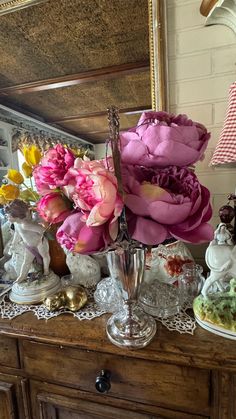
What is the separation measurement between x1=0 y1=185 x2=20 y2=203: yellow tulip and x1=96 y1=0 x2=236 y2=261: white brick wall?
1.10 ft

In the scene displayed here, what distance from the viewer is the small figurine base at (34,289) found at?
0.74 meters

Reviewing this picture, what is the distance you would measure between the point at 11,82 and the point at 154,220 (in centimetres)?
94

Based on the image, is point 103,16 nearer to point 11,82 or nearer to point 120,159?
point 11,82

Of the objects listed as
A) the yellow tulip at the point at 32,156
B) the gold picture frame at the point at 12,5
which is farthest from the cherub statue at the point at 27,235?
the gold picture frame at the point at 12,5

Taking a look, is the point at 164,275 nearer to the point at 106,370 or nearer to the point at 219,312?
the point at 219,312

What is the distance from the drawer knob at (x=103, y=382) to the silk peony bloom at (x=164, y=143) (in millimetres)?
528

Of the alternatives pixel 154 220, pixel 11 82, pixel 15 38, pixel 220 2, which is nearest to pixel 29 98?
pixel 11 82

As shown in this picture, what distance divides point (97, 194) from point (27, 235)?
0.45 metres

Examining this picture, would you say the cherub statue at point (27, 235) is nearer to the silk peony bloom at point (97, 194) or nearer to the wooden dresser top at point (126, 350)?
the wooden dresser top at point (126, 350)

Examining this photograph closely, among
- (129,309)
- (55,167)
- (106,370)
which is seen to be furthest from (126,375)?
(55,167)

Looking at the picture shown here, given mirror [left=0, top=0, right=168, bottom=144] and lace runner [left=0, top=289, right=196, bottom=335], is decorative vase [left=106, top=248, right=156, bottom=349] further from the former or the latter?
mirror [left=0, top=0, right=168, bottom=144]

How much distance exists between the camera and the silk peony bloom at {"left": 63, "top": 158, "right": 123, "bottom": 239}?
15.0 inches

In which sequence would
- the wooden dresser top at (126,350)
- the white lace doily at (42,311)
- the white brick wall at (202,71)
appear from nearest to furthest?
the wooden dresser top at (126,350) < the white lace doily at (42,311) < the white brick wall at (202,71)

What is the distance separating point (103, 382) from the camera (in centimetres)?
59
